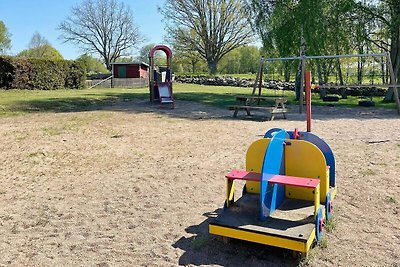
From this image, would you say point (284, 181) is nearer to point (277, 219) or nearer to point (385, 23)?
point (277, 219)

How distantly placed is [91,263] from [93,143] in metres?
Answer: 4.88

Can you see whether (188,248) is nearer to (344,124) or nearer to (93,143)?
(93,143)

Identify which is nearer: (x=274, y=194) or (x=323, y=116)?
(x=274, y=194)

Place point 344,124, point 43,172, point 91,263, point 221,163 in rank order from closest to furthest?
point 91,263 < point 43,172 < point 221,163 < point 344,124

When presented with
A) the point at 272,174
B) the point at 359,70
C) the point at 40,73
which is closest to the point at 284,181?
the point at 272,174

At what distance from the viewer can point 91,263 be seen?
3.04m

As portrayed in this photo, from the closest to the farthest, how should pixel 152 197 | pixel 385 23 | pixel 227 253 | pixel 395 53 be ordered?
pixel 227 253 < pixel 152 197 < pixel 385 23 < pixel 395 53

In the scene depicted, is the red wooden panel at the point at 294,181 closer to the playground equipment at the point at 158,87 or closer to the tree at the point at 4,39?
the playground equipment at the point at 158,87

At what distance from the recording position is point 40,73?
2314cm

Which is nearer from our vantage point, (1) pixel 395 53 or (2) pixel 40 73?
(1) pixel 395 53

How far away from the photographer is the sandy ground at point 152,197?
10.4 feet

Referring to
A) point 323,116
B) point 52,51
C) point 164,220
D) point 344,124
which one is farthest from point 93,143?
point 52,51

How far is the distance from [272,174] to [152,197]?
1.71m

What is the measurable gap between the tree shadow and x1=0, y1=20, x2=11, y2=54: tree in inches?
2356
